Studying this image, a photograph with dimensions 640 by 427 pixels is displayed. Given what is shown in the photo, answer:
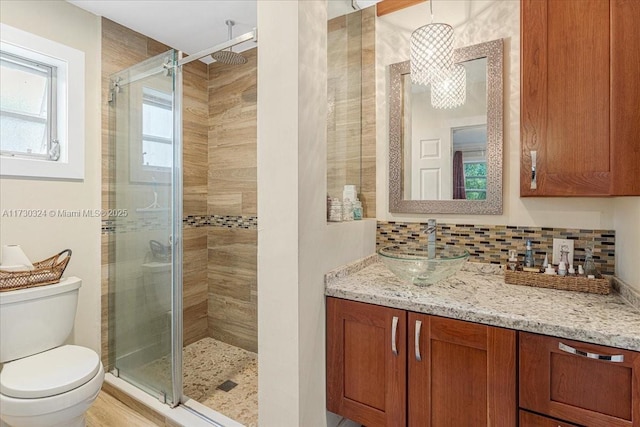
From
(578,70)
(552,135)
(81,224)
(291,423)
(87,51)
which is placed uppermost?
(87,51)

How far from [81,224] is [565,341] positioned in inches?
101

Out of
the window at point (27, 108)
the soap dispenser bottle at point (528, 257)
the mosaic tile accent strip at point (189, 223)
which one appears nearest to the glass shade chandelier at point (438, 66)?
the soap dispenser bottle at point (528, 257)

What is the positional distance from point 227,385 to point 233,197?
1.40 meters

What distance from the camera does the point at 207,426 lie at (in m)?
1.73

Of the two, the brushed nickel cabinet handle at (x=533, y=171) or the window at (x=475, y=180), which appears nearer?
the brushed nickel cabinet handle at (x=533, y=171)

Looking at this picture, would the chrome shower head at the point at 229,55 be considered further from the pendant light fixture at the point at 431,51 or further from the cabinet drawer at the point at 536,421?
the cabinet drawer at the point at 536,421

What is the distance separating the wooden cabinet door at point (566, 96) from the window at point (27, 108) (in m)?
2.56

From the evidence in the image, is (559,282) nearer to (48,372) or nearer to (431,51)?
(431,51)

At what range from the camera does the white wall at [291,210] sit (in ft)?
4.36

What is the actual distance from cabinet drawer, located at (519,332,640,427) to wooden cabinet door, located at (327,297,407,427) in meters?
0.44

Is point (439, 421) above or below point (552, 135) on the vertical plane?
below

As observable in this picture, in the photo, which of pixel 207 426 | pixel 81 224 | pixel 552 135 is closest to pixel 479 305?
pixel 552 135

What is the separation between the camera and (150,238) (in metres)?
2.04

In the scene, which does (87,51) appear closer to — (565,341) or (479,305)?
(479,305)
